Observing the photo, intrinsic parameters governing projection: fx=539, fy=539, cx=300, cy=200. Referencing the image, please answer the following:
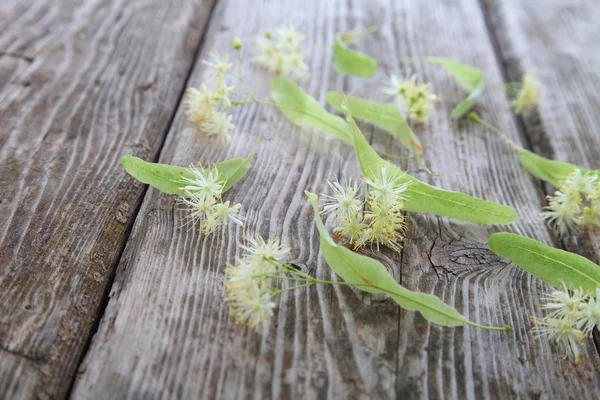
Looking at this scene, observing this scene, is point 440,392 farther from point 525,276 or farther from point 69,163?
point 69,163

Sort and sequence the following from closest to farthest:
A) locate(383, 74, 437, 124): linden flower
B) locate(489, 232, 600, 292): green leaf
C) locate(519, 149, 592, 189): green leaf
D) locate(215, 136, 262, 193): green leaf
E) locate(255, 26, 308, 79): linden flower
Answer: locate(489, 232, 600, 292): green leaf, locate(215, 136, 262, 193): green leaf, locate(519, 149, 592, 189): green leaf, locate(383, 74, 437, 124): linden flower, locate(255, 26, 308, 79): linden flower

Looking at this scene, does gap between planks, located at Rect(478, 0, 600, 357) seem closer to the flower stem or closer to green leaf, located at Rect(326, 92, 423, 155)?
the flower stem

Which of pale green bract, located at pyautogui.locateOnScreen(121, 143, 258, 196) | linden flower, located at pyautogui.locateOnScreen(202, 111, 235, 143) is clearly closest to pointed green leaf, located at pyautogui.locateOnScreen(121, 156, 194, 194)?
pale green bract, located at pyautogui.locateOnScreen(121, 143, 258, 196)

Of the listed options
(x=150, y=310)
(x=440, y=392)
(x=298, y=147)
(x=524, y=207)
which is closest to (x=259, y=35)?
(x=298, y=147)

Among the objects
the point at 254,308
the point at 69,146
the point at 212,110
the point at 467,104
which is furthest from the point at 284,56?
the point at 254,308

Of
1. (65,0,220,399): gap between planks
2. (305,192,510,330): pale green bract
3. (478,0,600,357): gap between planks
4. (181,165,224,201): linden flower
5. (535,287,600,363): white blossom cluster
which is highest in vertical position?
(181,165,224,201): linden flower

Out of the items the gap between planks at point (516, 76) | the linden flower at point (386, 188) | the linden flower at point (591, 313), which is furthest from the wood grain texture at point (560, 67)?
the linden flower at point (386, 188)
